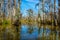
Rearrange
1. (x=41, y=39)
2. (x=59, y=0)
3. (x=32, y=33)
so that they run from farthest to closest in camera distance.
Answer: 1. (x=59, y=0)
2. (x=32, y=33)
3. (x=41, y=39)

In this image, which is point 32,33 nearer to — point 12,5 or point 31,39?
point 31,39

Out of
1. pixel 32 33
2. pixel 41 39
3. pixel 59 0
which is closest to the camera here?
pixel 41 39

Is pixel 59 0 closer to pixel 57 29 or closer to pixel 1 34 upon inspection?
pixel 57 29

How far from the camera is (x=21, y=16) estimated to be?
4.40 metres

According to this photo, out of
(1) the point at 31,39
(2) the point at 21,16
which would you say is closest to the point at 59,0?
(2) the point at 21,16

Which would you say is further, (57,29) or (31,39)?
(57,29)

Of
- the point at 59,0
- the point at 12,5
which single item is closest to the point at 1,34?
the point at 12,5

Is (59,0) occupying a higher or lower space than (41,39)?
higher

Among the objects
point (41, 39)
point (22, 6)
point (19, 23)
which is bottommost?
point (41, 39)

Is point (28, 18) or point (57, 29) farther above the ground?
point (28, 18)

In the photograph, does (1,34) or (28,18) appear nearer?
(1,34)

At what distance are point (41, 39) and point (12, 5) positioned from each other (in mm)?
1187

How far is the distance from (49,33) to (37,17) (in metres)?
0.51

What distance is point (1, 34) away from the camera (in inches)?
159
